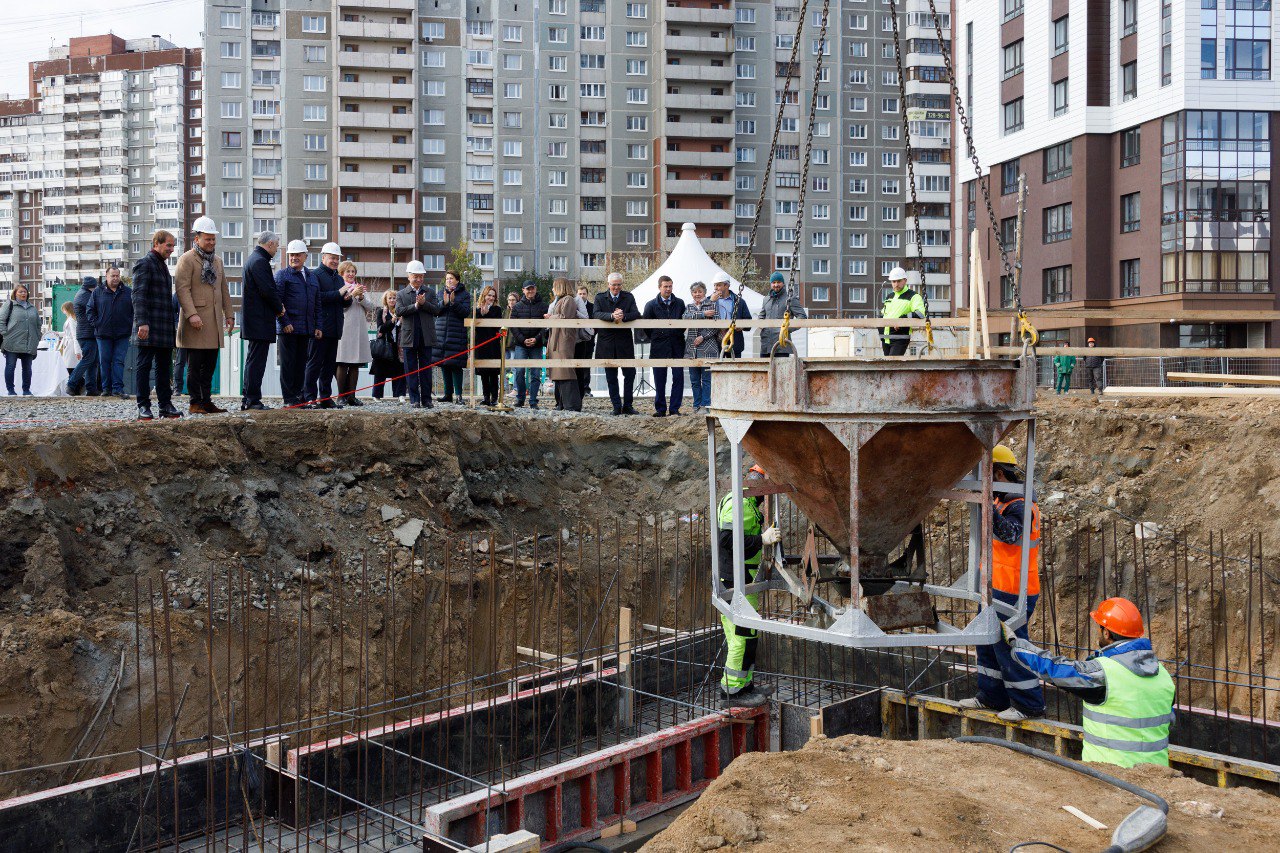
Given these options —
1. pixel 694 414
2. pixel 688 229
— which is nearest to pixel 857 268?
pixel 688 229

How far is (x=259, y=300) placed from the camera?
10.9 metres

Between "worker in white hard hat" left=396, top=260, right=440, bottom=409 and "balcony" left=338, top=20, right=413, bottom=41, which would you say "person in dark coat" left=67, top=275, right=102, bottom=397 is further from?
"balcony" left=338, top=20, right=413, bottom=41

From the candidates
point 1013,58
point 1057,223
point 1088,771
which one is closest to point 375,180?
point 1013,58

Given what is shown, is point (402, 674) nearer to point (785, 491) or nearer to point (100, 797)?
point (100, 797)

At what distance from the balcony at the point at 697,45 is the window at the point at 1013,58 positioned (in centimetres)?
2170

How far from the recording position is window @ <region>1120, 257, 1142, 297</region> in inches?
1459

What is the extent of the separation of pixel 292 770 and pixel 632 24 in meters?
59.7

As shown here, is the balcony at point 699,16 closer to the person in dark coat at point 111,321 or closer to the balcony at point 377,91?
the balcony at point 377,91

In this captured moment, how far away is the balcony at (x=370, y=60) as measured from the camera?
57000 mm

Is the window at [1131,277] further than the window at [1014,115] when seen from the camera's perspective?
No

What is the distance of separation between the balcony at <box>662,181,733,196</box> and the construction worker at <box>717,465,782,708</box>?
176 ft

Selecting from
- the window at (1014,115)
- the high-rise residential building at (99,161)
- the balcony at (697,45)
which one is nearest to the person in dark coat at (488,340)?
the window at (1014,115)

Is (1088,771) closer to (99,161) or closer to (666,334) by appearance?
(666,334)

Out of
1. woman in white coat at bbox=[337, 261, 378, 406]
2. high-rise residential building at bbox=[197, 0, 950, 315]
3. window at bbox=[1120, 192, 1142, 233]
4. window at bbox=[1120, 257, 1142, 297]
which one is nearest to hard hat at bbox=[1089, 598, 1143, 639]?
woman in white coat at bbox=[337, 261, 378, 406]
